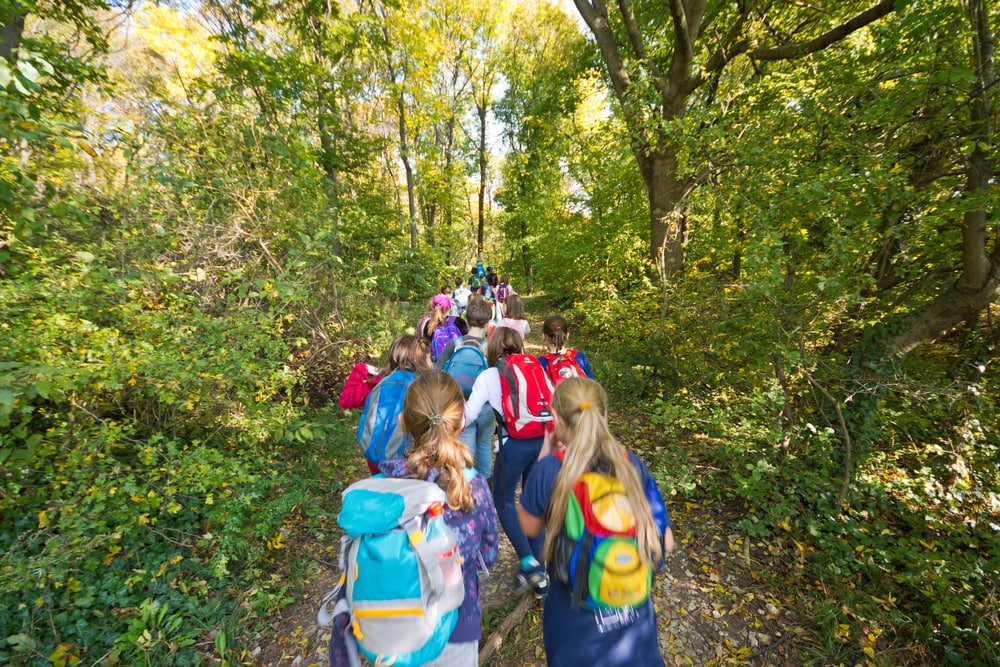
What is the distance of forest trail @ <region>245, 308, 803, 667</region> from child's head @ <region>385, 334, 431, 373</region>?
2167 mm

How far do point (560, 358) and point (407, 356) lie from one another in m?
1.27

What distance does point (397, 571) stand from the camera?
4.83 feet

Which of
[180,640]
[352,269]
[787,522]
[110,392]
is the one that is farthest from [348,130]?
[787,522]

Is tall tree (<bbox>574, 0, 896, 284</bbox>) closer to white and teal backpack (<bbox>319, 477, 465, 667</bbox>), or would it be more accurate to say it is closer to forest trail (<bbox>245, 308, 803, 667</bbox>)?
forest trail (<bbox>245, 308, 803, 667</bbox>)

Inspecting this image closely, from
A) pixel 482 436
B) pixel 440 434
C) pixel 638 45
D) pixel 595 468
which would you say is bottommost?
pixel 482 436

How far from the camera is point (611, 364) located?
705 centimetres

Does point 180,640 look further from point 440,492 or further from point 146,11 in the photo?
point 146,11

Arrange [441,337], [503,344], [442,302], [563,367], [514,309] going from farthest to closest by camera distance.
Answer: [442,302], [514,309], [441,337], [503,344], [563,367]

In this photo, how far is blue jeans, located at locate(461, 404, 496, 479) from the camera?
3463mm

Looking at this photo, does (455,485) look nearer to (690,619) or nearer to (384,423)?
(384,423)

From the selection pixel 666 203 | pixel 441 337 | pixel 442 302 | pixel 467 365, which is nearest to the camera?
pixel 467 365

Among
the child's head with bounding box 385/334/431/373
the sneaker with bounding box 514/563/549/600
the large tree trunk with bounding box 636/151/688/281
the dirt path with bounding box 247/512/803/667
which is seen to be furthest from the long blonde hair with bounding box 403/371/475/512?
the large tree trunk with bounding box 636/151/688/281

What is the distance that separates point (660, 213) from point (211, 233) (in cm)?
707

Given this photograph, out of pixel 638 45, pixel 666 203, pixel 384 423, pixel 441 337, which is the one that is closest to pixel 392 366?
pixel 384 423
